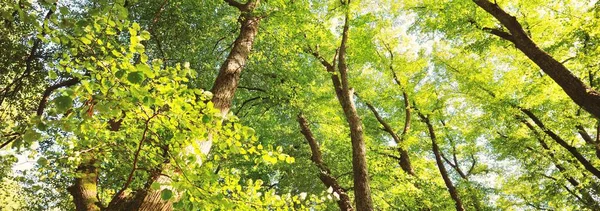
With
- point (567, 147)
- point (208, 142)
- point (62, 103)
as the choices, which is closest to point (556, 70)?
point (208, 142)

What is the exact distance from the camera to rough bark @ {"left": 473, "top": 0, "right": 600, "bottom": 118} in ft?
18.6

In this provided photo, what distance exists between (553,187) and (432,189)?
4.61 metres

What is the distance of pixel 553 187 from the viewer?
1196 centimetres

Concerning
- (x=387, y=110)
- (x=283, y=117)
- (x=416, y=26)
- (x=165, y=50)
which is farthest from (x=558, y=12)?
(x=165, y=50)

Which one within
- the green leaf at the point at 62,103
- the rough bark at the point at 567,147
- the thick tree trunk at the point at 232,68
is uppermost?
the rough bark at the point at 567,147

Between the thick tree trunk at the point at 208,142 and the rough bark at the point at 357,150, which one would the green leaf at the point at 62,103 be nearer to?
the thick tree trunk at the point at 208,142

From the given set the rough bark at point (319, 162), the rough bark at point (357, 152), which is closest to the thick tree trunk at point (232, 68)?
the rough bark at point (357, 152)

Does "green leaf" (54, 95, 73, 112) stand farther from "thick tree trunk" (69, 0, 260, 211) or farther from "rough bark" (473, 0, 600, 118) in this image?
"rough bark" (473, 0, 600, 118)

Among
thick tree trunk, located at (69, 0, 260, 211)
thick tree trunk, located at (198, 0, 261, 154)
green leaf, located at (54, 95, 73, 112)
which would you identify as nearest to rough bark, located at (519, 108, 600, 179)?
thick tree trunk, located at (198, 0, 261, 154)

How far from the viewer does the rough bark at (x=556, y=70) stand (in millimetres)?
5668

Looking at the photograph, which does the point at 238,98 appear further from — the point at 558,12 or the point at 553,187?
the point at 553,187

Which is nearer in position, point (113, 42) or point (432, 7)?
point (113, 42)

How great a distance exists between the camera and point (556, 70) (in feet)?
20.0

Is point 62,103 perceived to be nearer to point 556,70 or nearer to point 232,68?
point 232,68
